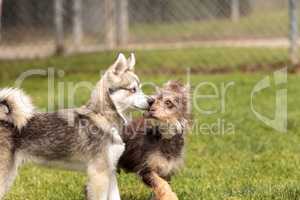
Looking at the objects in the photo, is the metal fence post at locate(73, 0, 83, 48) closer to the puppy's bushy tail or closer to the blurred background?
the blurred background

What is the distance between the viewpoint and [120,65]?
5.52 meters

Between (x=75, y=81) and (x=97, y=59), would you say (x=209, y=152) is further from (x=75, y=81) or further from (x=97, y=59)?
(x=97, y=59)

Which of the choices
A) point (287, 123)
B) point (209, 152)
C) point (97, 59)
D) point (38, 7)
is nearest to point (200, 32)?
point (97, 59)

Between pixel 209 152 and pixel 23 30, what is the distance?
9.83m

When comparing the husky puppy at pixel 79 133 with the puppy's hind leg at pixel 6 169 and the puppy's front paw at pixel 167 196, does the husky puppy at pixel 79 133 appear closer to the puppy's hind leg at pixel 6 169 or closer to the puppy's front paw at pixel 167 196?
the puppy's hind leg at pixel 6 169

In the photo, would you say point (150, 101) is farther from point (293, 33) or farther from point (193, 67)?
point (193, 67)

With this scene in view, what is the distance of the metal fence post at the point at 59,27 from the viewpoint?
1510 centimetres

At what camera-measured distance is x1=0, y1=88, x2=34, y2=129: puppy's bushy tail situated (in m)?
5.23

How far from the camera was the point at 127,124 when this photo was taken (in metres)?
5.68

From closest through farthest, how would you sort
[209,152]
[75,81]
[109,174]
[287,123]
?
1. [109,174]
2. [209,152]
3. [287,123]
4. [75,81]

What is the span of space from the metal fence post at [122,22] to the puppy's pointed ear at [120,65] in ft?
32.8

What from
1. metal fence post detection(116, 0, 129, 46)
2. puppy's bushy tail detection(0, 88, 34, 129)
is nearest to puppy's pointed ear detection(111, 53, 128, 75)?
puppy's bushy tail detection(0, 88, 34, 129)

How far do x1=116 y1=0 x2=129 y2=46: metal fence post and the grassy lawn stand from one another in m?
2.52

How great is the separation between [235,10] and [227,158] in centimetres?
942
